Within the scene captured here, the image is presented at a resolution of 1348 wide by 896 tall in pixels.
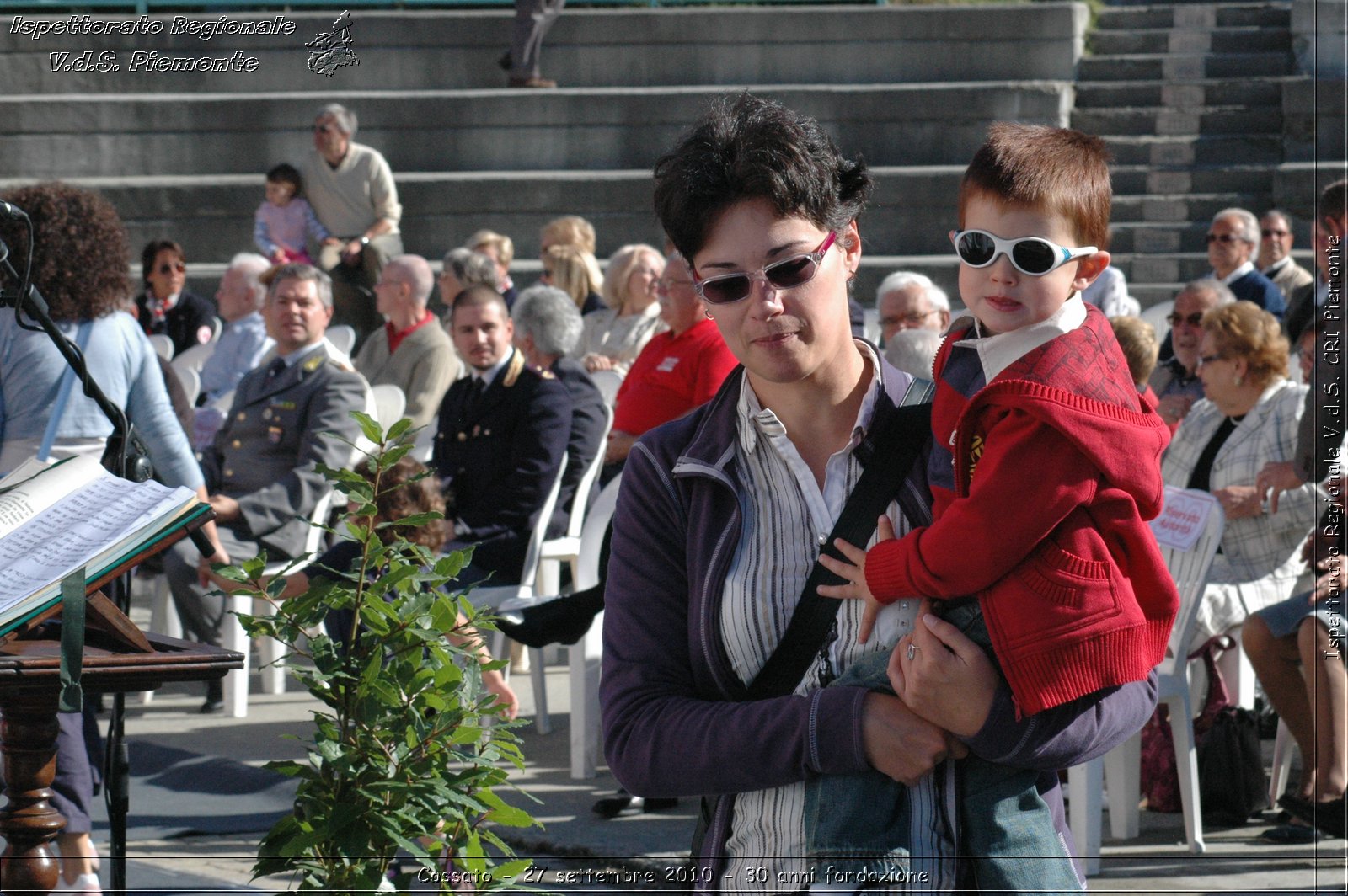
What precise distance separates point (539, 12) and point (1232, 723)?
34.0 ft

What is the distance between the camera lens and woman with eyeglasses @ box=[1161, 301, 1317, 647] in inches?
205

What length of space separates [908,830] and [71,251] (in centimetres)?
354

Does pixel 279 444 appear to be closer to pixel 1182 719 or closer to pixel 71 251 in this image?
pixel 71 251

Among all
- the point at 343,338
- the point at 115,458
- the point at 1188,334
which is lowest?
the point at 115,458

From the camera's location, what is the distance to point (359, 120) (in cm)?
1351

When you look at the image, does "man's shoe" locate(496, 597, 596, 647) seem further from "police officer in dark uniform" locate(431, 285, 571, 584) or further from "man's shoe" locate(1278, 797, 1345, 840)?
"man's shoe" locate(1278, 797, 1345, 840)

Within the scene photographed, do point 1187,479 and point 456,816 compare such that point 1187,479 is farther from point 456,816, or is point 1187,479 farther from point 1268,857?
point 456,816

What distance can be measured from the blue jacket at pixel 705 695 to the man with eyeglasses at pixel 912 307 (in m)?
4.55

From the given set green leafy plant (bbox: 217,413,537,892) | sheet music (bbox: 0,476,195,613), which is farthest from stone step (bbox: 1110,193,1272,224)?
sheet music (bbox: 0,476,195,613)

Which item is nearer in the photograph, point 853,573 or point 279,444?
point 853,573

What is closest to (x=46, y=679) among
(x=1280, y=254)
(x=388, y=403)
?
(x=388, y=403)

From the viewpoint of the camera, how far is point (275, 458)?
6.65 metres

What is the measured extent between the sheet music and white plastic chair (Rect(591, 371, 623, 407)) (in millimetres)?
5064

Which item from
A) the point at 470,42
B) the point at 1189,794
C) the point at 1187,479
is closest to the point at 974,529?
the point at 1189,794
